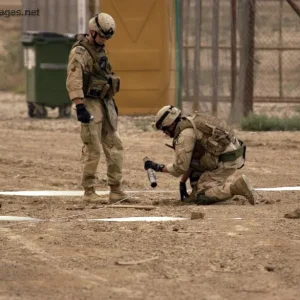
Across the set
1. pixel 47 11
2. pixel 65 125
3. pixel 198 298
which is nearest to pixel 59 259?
pixel 198 298

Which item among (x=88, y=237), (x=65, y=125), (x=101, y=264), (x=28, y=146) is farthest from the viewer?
(x=65, y=125)

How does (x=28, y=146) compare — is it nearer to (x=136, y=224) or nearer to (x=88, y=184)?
(x=88, y=184)

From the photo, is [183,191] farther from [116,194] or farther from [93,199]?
[93,199]

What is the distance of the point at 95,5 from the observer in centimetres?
1959

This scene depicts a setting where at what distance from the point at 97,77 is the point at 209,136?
121cm

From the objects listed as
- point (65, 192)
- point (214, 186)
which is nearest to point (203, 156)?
point (214, 186)

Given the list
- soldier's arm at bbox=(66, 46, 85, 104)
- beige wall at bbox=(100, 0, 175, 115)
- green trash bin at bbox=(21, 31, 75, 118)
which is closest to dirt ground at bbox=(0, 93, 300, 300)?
soldier's arm at bbox=(66, 46, 85, 104)

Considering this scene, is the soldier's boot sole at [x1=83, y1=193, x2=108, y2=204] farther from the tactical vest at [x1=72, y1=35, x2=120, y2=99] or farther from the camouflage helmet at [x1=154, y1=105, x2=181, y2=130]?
the camouflage helmet at [x1=154, y1=105, x2=181, y2=130]

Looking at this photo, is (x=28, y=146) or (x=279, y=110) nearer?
(x=28, y=146)

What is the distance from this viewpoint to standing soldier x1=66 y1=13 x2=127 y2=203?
34.9 ft

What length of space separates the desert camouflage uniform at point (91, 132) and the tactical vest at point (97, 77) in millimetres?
40

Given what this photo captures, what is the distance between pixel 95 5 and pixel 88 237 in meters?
11.3

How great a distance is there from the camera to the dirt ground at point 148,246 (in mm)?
7012

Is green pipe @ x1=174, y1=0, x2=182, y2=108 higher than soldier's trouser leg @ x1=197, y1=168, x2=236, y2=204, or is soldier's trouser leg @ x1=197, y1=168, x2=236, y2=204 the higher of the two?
green pipe @ x1=174, y1=0, x2=182, y2=108
